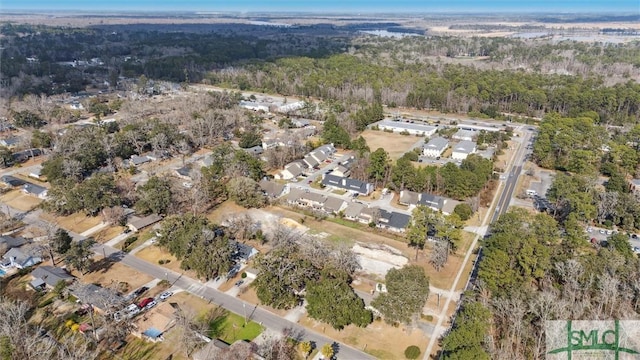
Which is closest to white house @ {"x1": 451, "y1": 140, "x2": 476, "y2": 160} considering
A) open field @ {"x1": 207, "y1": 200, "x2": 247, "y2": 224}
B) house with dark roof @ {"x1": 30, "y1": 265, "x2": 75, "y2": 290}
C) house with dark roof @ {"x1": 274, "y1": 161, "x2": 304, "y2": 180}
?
house with dark roof @ {"x1": 274, "y1": 161, "x2": 304, "y2": 180}

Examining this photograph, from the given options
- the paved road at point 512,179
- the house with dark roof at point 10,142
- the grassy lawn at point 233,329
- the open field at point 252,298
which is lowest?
the paved road at point 512,179

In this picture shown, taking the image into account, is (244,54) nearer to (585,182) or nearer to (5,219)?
(5,219)

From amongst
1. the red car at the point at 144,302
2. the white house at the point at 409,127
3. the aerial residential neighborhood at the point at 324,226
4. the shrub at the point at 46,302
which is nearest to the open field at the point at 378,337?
the aerial residential neighborhood at the point at 324,226

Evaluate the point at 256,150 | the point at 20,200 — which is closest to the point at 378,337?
the point at 256,150

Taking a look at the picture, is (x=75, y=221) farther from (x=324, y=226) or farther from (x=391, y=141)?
(x=391, y=141)

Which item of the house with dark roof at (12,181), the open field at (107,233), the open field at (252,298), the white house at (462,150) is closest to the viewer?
the open field at (252,298)

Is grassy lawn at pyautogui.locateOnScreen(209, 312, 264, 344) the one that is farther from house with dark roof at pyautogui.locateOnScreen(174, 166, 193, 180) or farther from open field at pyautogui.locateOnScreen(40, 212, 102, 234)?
house with dark roof at pyautogui.locateOnScreen(174, 166, 193, 180)

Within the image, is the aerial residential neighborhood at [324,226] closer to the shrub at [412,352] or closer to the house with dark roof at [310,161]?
the shrub at [412,352]

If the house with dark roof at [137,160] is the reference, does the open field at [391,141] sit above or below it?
below
